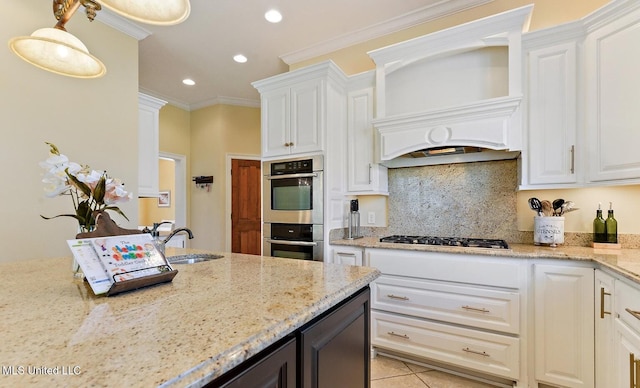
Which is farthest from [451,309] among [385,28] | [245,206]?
[245,206]

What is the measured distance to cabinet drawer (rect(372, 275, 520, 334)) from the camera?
6.26 ft

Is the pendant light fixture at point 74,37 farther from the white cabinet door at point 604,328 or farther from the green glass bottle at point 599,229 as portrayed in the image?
the green glass bottle at point 599,229

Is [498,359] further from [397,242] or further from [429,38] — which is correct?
[429,38]

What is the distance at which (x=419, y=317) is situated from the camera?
2166mm

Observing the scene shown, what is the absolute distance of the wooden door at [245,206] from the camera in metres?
4.86

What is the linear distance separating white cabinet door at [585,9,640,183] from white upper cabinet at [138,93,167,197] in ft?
12.1

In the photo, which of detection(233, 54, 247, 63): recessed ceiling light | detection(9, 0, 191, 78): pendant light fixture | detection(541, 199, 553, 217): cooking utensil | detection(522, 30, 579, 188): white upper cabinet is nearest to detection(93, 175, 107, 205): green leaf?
detection(9, 0, 191, 78): pendant light fixture

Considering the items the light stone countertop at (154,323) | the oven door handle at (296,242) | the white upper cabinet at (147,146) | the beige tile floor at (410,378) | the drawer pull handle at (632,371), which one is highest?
the white upper cabinet at (147,146)

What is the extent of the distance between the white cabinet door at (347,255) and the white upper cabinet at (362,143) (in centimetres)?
60

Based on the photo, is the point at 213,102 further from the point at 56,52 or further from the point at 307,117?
the point at 56,52

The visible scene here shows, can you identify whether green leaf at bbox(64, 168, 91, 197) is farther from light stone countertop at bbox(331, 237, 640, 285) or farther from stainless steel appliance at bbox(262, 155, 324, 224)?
light stone countertop at bbox(331, 237, 640, 285)

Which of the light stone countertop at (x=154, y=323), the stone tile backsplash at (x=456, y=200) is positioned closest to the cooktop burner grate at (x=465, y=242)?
the stone tile backsplash at (x=456, y=200)

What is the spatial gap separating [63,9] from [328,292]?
1682mm

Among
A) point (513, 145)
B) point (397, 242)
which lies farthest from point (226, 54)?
point (513, 145)
